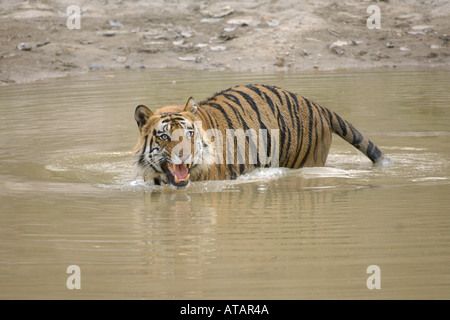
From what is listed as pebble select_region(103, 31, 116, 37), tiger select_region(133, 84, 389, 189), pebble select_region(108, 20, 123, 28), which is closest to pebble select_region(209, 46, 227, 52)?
pebble select_region(103, 31, 116, 37)

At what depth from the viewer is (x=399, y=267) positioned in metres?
3.99

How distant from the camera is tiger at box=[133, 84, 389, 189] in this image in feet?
20.4

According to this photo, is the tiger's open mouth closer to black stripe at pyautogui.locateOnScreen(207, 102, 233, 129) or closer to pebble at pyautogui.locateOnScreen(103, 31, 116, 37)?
black stripe at pyautogui.locateOnScreen(207, 102, 233, 129)

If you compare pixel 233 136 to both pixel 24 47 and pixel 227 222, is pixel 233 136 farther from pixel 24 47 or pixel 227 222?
pixel 24 47

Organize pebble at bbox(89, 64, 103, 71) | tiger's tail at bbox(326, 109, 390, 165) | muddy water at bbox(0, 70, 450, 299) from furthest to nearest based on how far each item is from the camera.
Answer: pebble at bbox(89, 64, 103, 71) < tiger's tail at bbox(326, 109, 390, 165) < muddy water at bbox(0, 70, 450, 299)

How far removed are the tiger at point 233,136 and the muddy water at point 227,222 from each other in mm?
148

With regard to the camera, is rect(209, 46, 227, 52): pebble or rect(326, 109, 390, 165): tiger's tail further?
rect(209, 46, 227, 52): pebble

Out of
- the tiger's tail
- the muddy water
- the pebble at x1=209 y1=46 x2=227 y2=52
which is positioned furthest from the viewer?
the pebble at x1=209 y1=46 x2=227 y2=52

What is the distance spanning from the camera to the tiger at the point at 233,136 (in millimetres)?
6207

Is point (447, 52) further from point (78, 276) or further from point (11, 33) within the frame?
point (78, 276)

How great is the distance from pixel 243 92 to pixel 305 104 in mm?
571

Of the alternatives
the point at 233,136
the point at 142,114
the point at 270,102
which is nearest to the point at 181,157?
the point at 142,114

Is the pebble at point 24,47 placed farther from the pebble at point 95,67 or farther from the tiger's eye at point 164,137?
the tiger's eye at point 164,137

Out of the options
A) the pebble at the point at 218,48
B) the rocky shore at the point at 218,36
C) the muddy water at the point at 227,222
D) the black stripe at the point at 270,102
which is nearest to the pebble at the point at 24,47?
the rocky shore at the point at 218,36
